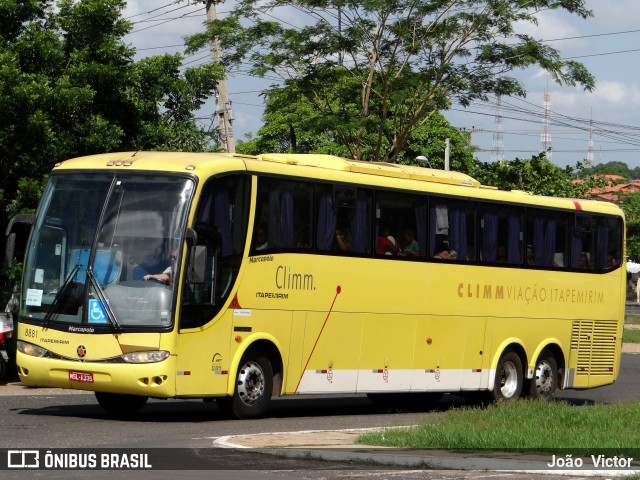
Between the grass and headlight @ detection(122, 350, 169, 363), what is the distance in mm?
2997

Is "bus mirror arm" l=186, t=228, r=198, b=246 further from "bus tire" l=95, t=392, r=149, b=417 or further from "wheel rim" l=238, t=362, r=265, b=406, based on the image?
"bus tire" l=95, t=392, r=149, b=417

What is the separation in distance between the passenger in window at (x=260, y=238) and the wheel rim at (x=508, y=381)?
668 cm

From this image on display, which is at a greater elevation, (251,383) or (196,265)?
(196,265)

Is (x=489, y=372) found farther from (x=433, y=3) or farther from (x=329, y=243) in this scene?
(x=433, y=3)

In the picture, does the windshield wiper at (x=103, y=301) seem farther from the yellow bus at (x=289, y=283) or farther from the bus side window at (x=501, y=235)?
the bus side window at (x=501, y=235)

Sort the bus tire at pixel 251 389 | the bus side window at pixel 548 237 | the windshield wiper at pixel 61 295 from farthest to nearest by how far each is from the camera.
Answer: the bus side window at pixel 548 237 → the bus tire at pixel 251 389 → the windshield wiper at pixel 61 295

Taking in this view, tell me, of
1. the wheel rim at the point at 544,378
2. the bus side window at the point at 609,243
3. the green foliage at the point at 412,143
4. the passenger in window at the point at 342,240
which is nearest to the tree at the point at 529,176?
the green foliage at the point at 412,143

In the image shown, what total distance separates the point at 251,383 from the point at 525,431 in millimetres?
4403

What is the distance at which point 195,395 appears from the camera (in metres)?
17.0

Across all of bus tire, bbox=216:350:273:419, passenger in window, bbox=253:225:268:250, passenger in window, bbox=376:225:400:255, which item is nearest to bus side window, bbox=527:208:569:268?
passenger in window, bbox=376:225:400:255

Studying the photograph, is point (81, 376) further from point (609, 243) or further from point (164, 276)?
point (609, 243)

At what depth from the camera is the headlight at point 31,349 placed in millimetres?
17219

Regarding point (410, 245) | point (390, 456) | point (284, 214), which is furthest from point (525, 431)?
point (410, 245)

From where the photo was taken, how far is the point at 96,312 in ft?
55.1
